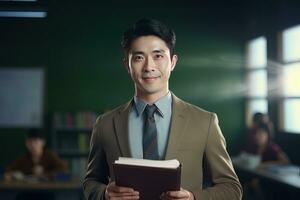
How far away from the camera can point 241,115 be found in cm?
546

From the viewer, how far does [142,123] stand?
1004 mm

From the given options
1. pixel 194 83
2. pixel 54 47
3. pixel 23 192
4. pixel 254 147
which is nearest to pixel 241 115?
pixel 194 83

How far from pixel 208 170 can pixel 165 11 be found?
468 centimetres

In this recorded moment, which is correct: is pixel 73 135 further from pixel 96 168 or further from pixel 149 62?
pixel 149 62

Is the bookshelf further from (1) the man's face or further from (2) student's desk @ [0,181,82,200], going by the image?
(1) the man's face

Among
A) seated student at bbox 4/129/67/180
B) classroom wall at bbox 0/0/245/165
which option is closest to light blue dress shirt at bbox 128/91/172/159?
seated student at bbox 4/129/67/180

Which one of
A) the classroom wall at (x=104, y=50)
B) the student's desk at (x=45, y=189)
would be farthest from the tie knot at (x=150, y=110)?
the classroom wall at (x=104, y=50)

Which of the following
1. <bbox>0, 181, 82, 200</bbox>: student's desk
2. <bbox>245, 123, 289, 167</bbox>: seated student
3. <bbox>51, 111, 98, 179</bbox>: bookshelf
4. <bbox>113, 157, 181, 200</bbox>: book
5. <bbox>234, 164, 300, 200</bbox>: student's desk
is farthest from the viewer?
<bbox>51, 111, 98, 179</bbox>: bookshelf

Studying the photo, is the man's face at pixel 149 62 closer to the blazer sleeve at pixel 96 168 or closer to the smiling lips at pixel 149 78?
the smiling lips at pixel 149 78

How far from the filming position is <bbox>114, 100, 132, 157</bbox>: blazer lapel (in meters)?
0.97

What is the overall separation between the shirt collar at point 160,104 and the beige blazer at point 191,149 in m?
0.02

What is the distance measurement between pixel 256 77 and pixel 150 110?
4.34 m

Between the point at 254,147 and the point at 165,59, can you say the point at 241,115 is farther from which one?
the point at 165,59

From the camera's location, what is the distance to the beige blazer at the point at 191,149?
0.95 metres
